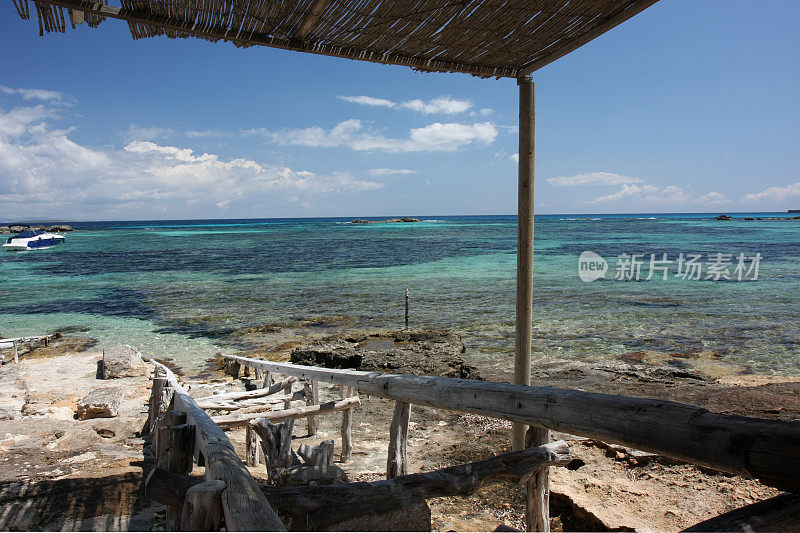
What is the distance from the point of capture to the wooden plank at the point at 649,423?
185cm

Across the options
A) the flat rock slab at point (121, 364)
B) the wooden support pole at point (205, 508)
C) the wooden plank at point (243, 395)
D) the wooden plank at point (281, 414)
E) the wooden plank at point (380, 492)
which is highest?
the wooden support pole at point (205, 508)

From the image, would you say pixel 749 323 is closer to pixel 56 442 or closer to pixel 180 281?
pixel 56 442

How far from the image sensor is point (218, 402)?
5820mm

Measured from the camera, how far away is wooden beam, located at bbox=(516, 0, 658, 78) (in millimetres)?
2707

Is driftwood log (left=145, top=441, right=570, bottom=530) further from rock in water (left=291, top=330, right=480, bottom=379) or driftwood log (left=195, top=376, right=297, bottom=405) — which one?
rock in water (left=291, top=330, right=480, bottom=379)

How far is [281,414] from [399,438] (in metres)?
1.59

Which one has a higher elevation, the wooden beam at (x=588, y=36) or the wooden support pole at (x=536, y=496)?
the wooden beam at (x=588, y=36)

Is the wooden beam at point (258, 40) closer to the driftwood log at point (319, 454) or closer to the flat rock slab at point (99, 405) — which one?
the driftwood log at point (319, 454)

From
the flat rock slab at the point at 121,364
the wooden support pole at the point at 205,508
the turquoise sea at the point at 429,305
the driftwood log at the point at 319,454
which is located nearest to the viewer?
the wooden support pole at the point at 205,508

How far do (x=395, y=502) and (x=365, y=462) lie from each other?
3.51 metres

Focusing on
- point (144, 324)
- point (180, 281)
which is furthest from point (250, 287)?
point (144, 324)

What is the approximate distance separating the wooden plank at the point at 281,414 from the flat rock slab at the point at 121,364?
5567 mm

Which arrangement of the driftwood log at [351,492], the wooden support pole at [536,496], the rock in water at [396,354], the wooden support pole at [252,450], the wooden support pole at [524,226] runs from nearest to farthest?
the driftwood log at [351,492]
the wooden support pole at [536,496]
the wooden support pole at [524,226]
the wooden support pole at [252,450]
the rock in water at [396,354]

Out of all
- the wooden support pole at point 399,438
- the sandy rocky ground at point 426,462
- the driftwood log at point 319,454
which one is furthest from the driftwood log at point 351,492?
the driftwood log at point 319,454
